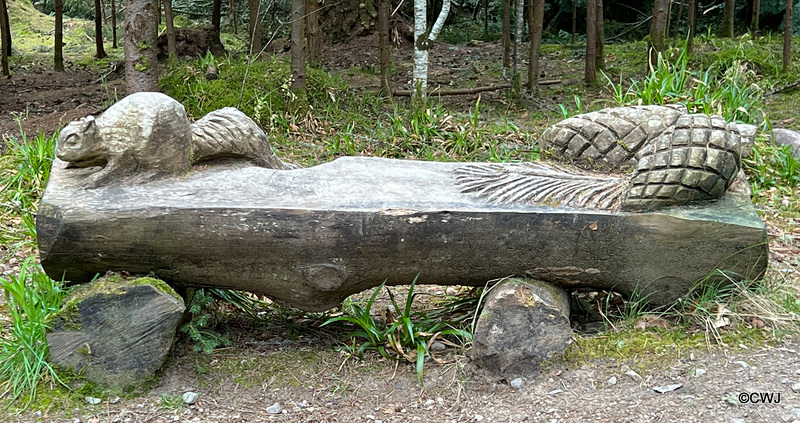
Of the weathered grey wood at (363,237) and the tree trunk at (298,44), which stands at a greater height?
the tree trunk at (298,44)

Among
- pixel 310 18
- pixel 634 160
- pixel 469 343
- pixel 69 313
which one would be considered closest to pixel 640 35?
pixel 310 18

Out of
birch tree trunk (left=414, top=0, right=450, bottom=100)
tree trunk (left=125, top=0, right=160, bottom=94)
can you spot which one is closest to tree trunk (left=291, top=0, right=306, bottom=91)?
birch tree trunk (left=414, top=0, right=450, bottom=100)

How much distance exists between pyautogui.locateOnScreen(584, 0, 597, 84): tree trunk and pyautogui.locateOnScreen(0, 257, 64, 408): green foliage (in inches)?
244

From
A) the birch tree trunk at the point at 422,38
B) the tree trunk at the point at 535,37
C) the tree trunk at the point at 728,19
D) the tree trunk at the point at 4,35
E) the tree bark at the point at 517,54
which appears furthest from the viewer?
the tree trunk at the point at 4,35

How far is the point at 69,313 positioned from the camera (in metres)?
2.91

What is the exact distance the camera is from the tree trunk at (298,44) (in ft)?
21.3

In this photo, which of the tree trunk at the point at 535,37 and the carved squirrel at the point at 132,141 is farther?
the tree trunk at the point at 535,37

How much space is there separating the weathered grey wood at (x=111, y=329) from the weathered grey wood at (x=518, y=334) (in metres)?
1.29

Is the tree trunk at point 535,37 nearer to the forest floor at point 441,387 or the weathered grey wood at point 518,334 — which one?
the forest floor at point 441,387

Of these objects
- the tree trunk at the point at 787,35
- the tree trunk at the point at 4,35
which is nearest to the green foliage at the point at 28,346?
the tree trunk at the point at 787,35

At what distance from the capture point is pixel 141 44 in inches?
229

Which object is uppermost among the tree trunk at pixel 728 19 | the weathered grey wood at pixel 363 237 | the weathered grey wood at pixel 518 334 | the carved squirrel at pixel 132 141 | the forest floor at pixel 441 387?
the tree trunk at pixel 728 19

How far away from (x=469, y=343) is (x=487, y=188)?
0.68 metres

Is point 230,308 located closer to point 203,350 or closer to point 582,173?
point 203,350
